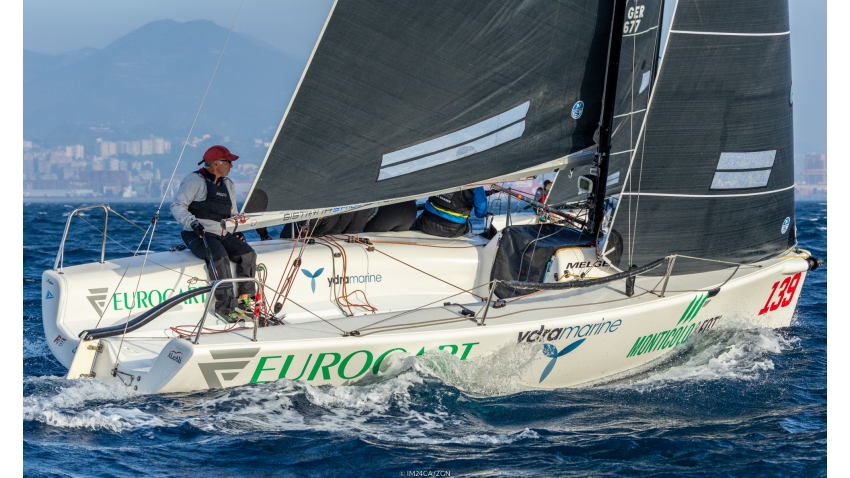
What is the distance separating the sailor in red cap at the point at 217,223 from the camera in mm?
5809

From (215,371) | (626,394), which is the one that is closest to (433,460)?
(215,371)

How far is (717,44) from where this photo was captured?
573 cm

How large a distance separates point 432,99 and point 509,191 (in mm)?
1357

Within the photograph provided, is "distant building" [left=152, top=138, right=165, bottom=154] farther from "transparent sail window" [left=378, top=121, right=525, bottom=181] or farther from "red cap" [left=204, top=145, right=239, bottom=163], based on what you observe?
"transparent sail window" [left=378, top=121, right=525, bottom=181]

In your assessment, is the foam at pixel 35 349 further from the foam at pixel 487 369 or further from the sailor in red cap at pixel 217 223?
the foam at pixel 487 369

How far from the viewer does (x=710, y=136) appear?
19.1ft

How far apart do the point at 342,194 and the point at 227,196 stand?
94 centimetres

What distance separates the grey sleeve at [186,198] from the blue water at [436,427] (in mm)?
1251

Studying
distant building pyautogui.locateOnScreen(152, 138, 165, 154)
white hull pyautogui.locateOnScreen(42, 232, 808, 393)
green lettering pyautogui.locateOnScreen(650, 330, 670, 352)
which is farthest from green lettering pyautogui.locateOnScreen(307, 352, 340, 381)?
distant building pyautogui.locateOnScreen(152, 138, 165, 154)

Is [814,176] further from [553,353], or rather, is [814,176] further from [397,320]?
[397,320]

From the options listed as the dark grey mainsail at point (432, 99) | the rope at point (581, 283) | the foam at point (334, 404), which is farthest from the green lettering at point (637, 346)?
the dark grey mainsail at point (432, 99)

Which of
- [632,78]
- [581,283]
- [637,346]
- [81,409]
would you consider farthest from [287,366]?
[632,78]

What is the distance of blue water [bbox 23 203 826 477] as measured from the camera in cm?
394

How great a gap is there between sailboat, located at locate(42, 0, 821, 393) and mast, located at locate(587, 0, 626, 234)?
0.05ft
